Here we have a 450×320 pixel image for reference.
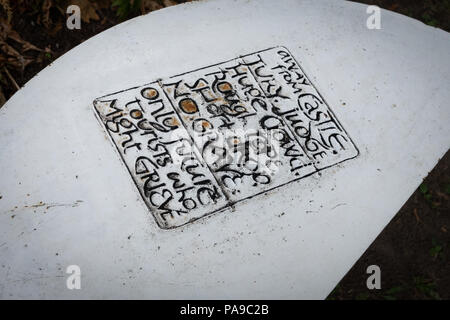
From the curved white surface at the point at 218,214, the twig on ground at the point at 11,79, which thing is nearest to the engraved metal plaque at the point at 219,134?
the curved white surface at the point at 218,214

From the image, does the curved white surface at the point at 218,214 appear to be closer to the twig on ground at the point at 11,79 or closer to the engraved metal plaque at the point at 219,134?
the engraved metal plaque at the point at 219,134

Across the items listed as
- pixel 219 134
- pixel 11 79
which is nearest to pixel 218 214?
pixel 219 134

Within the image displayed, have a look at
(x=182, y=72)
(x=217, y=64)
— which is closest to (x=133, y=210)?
(x=182, y=72)

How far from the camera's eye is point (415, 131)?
97.5 inches

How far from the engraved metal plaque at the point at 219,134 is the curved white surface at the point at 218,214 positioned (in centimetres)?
7

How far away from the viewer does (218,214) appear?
1.96m

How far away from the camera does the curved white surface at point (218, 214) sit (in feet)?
5.94

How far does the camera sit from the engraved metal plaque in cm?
198

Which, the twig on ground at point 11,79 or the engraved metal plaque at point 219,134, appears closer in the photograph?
the engraved metal plaque at point 219,134

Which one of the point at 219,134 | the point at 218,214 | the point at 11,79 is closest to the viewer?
the point at 218,214

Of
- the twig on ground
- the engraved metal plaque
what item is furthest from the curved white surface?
the twig on ground

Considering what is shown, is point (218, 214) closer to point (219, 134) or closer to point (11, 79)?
point (219, 134)

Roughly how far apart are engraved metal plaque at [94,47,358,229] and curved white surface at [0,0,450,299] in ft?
0.22

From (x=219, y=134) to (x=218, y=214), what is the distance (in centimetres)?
49
